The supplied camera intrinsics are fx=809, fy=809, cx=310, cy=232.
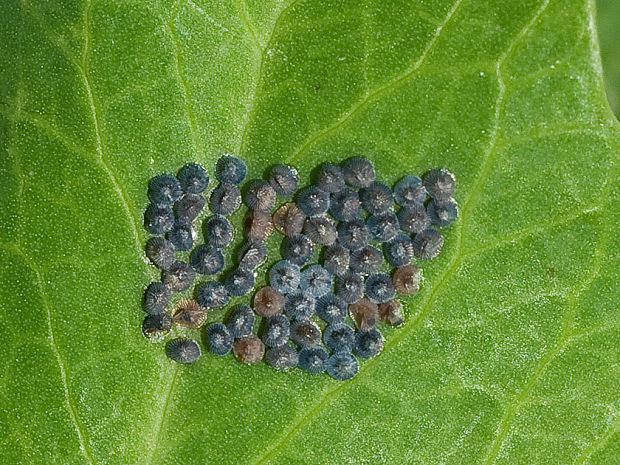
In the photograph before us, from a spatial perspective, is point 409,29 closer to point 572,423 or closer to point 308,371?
point 308,371

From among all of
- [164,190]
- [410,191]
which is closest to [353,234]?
[410,191]

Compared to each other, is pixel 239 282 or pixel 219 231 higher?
pixel 219 231

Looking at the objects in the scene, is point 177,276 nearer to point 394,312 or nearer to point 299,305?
point 299,305

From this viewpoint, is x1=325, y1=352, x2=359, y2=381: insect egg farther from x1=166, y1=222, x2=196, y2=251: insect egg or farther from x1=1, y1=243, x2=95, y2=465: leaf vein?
x1=1, y1=243, x2=95, y2=465: leaf vein

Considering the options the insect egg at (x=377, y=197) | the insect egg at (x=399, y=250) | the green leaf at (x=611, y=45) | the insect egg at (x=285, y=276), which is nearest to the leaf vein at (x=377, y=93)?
the insect egg at (x=377, y=197)

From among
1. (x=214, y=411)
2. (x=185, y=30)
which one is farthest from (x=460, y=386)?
(x=185, y=30)

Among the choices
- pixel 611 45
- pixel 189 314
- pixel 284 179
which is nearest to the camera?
pixel 284 179

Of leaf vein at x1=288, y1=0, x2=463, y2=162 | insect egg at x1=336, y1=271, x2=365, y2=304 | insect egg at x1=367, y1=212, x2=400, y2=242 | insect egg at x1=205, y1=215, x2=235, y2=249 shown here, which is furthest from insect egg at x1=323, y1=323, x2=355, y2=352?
leaf vein at x1=288, y1=0, x2=463, y2=162
